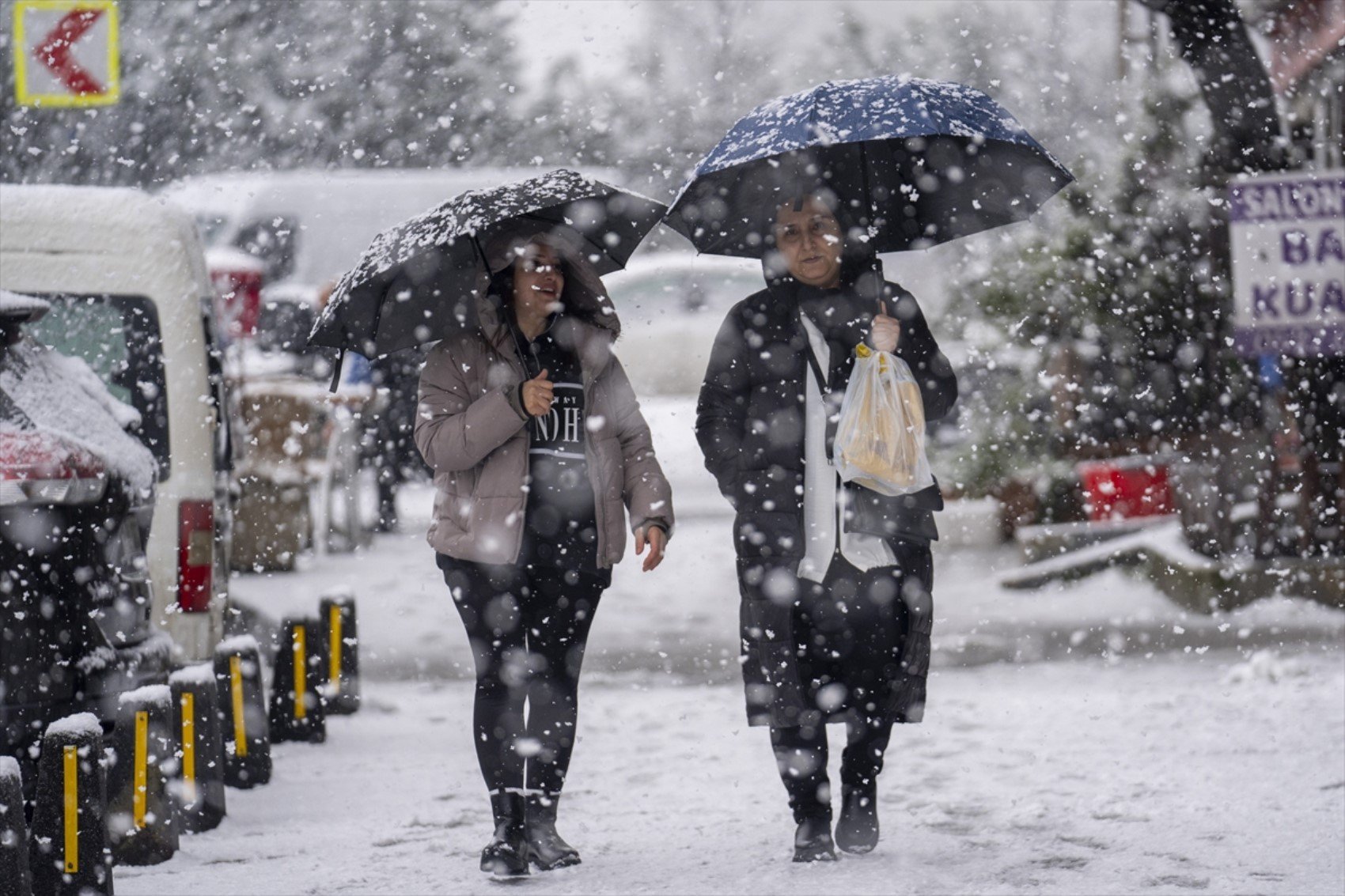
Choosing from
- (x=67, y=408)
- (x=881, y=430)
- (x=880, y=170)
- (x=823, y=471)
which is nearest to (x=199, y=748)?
(x=67, y=408)

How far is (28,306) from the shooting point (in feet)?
17.4

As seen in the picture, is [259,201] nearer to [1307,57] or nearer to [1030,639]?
[1307,57]

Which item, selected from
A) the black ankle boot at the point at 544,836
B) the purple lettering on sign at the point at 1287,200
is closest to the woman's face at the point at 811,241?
the black ankle boot at the point at 544,836

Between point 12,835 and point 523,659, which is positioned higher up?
point 523,659

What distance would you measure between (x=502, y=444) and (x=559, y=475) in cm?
19

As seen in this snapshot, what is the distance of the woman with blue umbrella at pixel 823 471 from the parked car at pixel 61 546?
1.68 meters

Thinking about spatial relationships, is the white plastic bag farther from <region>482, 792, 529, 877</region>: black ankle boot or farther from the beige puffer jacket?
<region>482, 792, 529, 877</region>: black ankle boot

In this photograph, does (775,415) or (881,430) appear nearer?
(881,430)

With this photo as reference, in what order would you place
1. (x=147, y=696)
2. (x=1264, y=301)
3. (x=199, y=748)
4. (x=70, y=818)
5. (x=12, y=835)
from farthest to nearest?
(x=1264, y=301) → (x=199, y=748) → (x=147, y=696) → (x=70, y=818) → (x=12, y=835)

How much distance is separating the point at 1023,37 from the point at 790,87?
5.10 m

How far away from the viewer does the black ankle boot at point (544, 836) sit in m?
5.34

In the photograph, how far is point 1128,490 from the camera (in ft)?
39.8

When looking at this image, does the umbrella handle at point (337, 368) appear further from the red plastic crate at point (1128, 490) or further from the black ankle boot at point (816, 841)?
the red plastic crate at point (1128, 490)

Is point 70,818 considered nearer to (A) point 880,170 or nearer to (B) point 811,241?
(B) point 811,241
